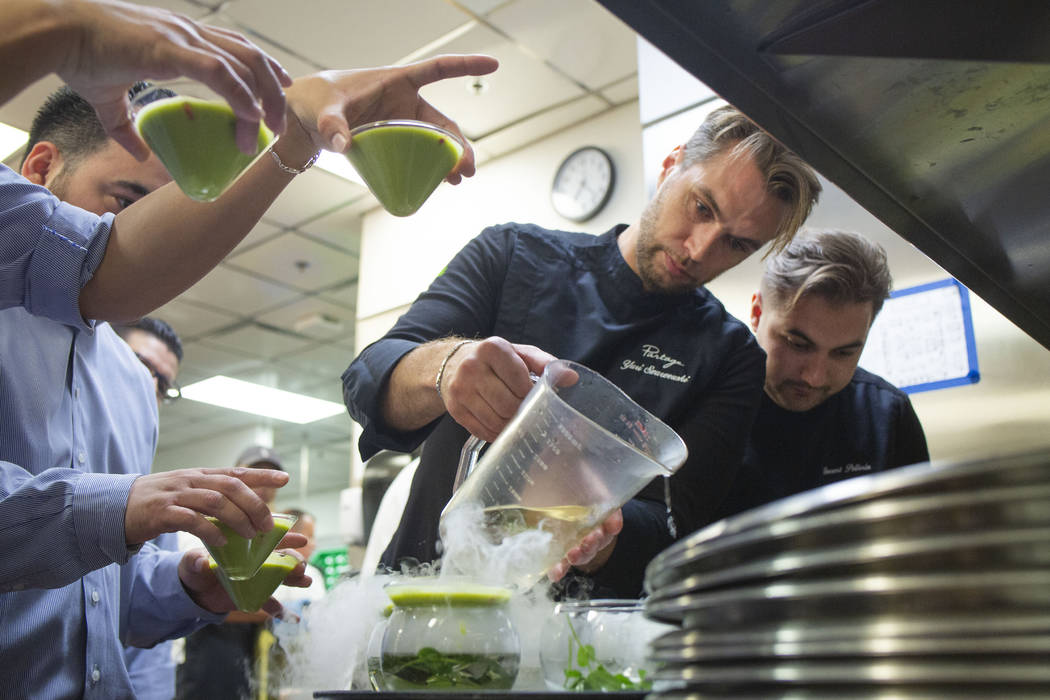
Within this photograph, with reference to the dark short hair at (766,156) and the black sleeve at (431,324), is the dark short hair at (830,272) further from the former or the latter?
the black sleeve at (431,324)

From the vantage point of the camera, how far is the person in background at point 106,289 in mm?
747

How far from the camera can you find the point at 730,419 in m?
1.69

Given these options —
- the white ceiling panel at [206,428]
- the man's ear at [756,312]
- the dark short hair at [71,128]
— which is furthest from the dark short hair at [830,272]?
the white ceiling panel at [206,428]

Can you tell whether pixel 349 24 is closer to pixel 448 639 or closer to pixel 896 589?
pixel 448 639

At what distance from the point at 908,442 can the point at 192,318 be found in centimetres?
565

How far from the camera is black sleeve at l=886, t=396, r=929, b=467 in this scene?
1988 mm

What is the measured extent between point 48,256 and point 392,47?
9.06 feet

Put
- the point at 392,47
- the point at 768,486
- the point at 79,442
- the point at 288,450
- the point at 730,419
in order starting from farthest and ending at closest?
the point at 288,450
the point at 392,47
the point at 768,486
the point at 730,419
the point at 79,442

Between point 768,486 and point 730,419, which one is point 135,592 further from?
point 768,486

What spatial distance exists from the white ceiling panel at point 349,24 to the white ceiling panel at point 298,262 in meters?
1.79

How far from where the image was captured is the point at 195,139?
81 cm

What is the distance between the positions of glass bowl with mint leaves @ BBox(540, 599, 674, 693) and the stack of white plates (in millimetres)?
430

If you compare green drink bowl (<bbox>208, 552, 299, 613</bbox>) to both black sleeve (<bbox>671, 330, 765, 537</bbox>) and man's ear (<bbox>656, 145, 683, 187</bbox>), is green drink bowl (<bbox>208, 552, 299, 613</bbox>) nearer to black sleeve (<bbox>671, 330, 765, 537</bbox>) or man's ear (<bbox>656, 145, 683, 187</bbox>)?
black sleeve (<bbox>671, 330, 765, 537</bbox>)

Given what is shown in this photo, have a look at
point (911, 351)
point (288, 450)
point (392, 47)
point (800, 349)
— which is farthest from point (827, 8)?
point (288, 450)
